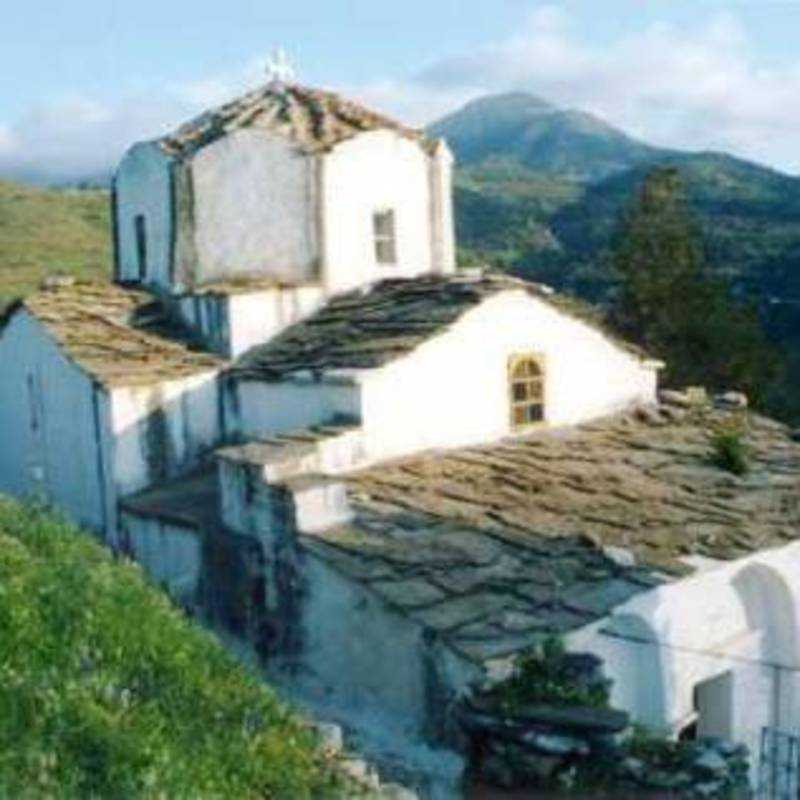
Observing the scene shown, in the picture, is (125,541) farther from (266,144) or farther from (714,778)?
(714,778)

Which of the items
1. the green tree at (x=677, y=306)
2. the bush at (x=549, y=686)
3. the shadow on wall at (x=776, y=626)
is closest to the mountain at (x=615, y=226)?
the green tree at (x=677, y=306)

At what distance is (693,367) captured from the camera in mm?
34500

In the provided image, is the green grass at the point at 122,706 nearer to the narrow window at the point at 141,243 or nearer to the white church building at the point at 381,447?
the white church building at the point at 381,447

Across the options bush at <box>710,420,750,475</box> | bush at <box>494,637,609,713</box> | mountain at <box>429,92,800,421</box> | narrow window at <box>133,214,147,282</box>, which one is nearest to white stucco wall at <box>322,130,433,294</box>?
narrow window at <box>133,214,147,282</box>

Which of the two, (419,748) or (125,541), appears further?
(125,541)

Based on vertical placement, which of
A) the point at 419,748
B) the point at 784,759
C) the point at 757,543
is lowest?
the point at 784,759

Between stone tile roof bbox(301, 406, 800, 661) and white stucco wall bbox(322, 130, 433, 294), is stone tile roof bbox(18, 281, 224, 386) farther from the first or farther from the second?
stone tile roof bbox(301, 406, 800, 661)

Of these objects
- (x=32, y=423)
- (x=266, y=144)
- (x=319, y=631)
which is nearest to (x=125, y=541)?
(x=32, y=423)

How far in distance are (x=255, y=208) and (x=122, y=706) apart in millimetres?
14090

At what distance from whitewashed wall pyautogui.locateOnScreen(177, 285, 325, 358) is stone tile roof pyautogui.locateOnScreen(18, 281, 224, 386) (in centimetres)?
32

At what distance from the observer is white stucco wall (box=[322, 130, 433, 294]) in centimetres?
2047

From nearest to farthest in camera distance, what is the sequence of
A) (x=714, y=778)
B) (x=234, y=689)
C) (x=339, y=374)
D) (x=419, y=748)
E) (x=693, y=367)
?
(x=234, y=689)
(x=714, y=778)
(x=419, y=748)
(x=339, y=374)
(x=693, y=367)

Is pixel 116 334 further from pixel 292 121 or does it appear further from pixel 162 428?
pixel 292 121

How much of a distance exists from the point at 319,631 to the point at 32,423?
8695 millimetres
